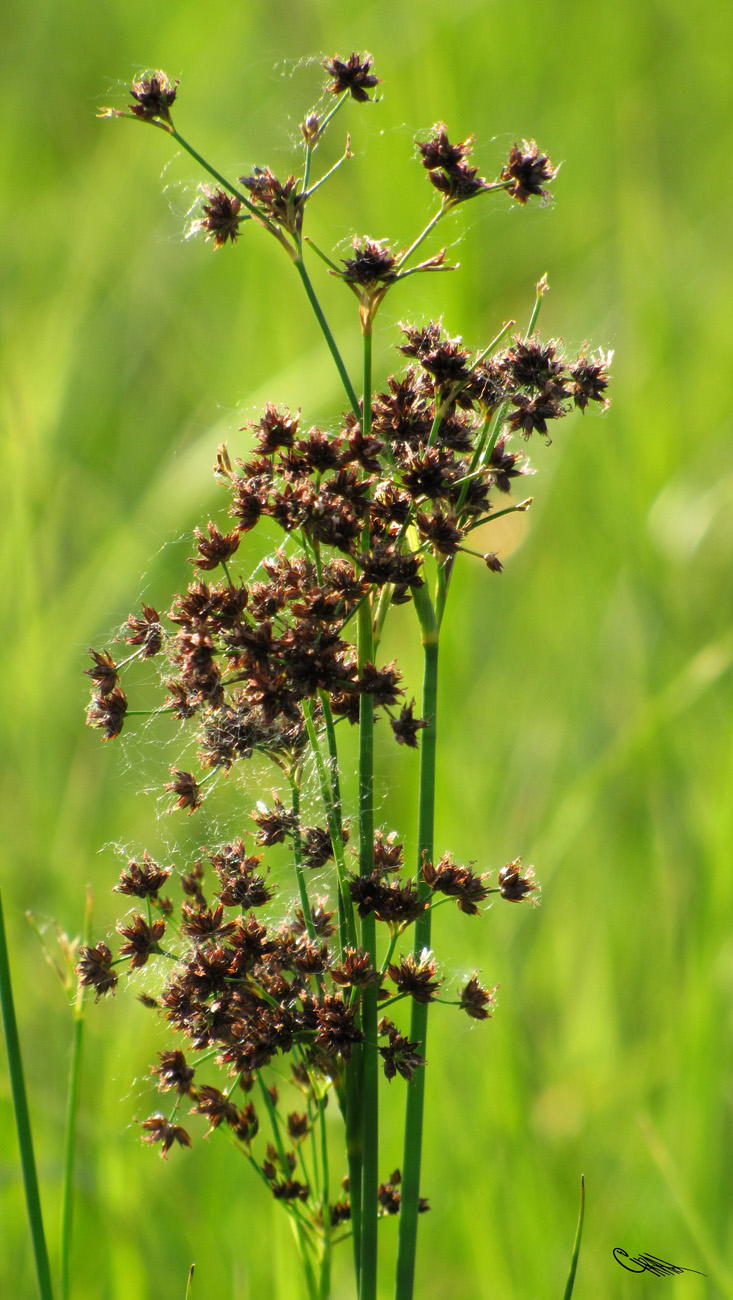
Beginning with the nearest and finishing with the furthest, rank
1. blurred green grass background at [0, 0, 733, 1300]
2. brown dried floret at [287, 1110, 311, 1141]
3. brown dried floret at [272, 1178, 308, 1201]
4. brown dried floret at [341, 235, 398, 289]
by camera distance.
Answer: brown dried floret at [341, 235, 398, 289]
brown dried floret at [272, 1178, 308, 1201]
brown dried floret at [287, 1110, 311, 1141]
blurred green grass background at [0, 0, 733, 1300]

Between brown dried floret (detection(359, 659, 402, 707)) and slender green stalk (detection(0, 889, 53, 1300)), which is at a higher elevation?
brown dried floret (detection(359, 659, 402, 707))

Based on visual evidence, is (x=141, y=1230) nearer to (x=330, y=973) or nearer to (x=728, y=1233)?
(x=728, y=1233)

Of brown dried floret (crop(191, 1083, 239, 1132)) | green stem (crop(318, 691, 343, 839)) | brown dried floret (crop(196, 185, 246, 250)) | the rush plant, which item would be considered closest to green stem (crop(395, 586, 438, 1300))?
the rush plant

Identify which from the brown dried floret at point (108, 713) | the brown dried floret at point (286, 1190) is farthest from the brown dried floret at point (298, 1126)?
the brown dried floret at point (108, 713)

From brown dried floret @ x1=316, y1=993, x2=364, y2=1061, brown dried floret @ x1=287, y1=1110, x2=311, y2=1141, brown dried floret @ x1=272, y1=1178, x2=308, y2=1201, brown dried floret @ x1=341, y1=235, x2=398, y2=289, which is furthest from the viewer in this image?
brown dried floret @ x1=287, y1=1110, x2=311, y2=1141

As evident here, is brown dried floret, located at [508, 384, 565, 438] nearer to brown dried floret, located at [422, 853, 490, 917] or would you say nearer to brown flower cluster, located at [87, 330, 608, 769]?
brown flower cluster, located at [87, 330, 608, 769]

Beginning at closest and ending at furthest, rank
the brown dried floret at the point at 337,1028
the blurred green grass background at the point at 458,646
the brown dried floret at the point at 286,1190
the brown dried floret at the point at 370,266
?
the brown dried floret at the point at 337,1028, the brown dried floret at the point at 370,266, the brown dried floret at the point at 286,1190, the blurred green grass background at the point at 458,646

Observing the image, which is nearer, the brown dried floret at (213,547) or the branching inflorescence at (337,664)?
the branching inflorescence at (337,664)

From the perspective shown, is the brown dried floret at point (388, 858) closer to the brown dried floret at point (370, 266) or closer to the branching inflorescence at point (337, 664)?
the branching inflorescence at point (337, 664)

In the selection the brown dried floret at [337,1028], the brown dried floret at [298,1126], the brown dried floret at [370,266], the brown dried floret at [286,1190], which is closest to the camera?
the brown dried floret at [337,1028]
